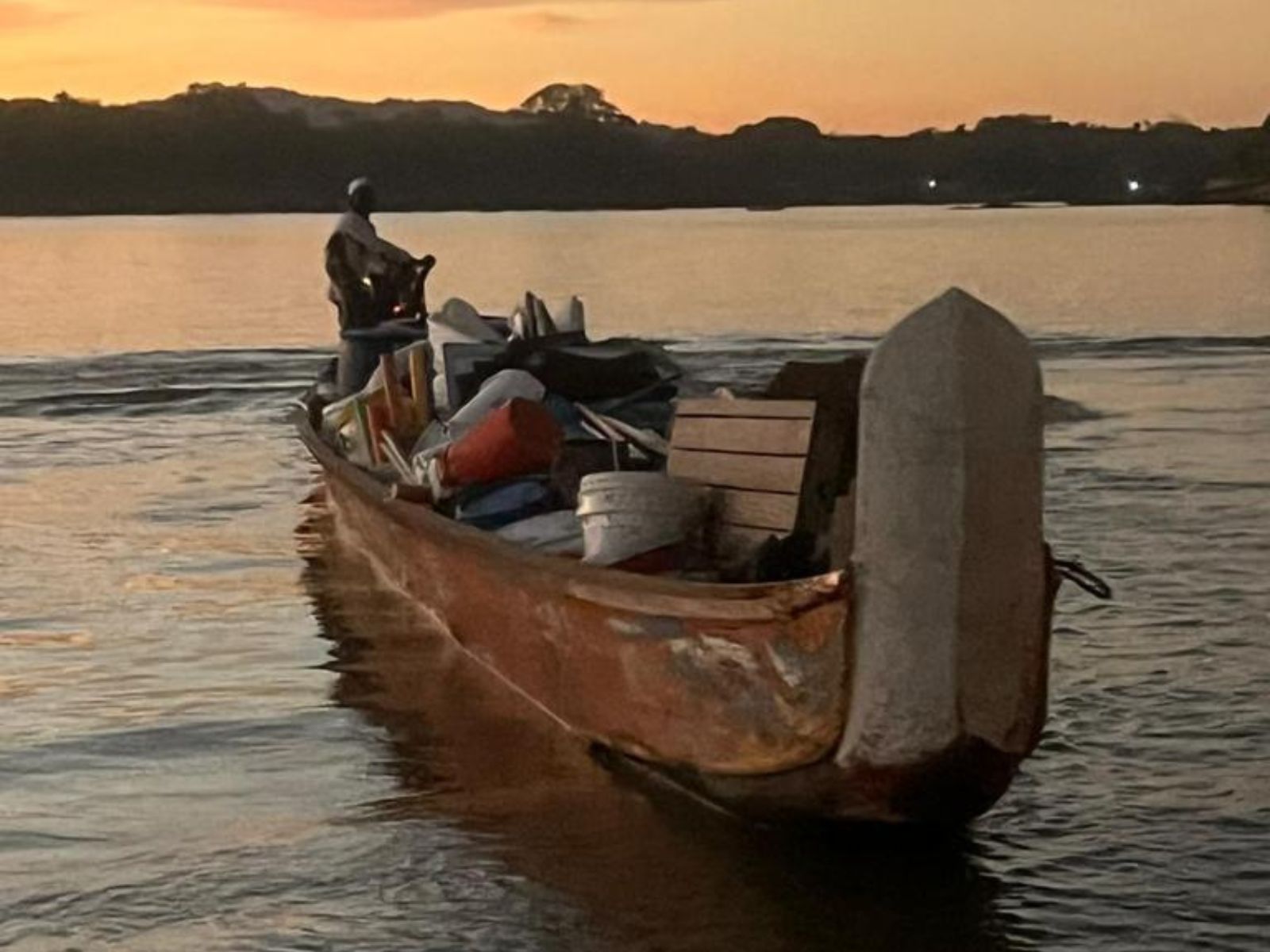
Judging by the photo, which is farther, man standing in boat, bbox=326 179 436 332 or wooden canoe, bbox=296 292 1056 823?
man standing in boat, bbox=326 179 436 332

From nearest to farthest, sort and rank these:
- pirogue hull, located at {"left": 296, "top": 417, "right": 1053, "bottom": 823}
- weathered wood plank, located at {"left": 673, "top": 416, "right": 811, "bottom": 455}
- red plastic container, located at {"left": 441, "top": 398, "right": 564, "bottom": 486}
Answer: pirogue hull, located at {"left": 296, "top": 417, "right": 1053, "bottom": 823}, weathered wood plank, located at {"left": 673, "top": 416, "right": 811, "bottom": 455}, red plastic container, located at {"left": 441, "top": 398, "right": 564, "bottom": 486}

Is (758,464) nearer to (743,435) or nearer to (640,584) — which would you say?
(743,435)

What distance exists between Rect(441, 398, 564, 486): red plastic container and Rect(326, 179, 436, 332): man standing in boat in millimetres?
6086

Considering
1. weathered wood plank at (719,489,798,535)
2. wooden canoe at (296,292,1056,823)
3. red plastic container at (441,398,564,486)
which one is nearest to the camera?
wooden canoe at (296,292,1056,823)

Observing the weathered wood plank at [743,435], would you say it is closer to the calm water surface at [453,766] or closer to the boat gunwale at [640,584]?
the boat gunwale at [640,584]

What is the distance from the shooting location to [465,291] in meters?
69.1

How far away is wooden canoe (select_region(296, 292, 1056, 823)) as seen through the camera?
7.34 m

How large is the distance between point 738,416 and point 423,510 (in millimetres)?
2447

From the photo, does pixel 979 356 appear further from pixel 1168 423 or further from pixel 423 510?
pixel 1168 423

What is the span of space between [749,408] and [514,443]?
1.82 m

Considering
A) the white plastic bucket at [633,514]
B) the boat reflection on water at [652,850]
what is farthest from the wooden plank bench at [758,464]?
the boat reflection on water at [652,850]

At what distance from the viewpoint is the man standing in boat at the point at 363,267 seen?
54.5 feet

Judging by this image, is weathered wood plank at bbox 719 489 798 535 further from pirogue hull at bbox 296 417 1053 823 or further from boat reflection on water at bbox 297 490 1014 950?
boat reflection on water at bbox 297 490 1014 950

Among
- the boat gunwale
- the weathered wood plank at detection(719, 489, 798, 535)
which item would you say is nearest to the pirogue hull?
the boat gunwale
